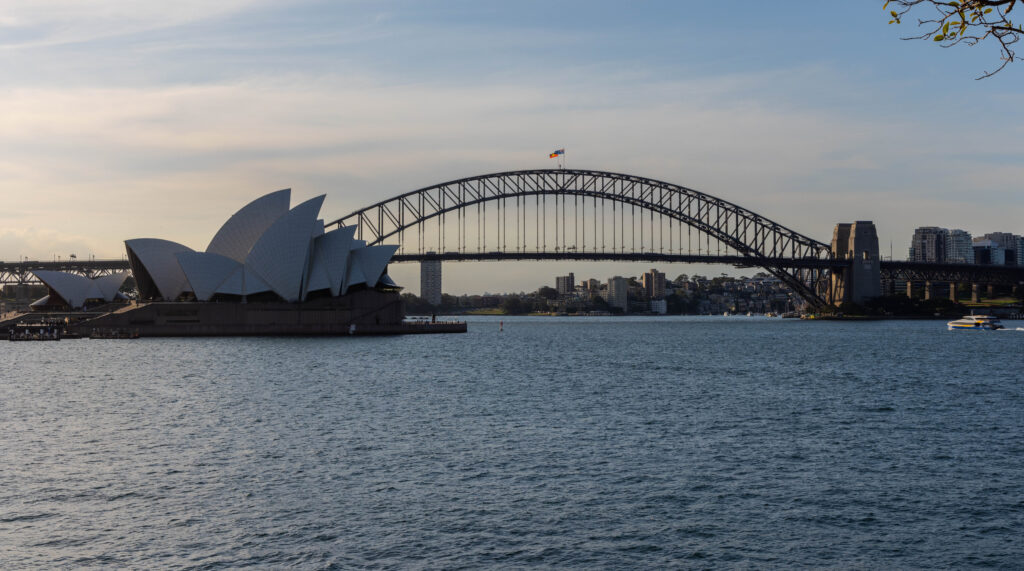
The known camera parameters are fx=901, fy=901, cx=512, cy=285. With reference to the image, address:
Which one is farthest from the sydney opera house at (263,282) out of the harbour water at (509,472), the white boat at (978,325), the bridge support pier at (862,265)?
the bridge support pier at (862,265)

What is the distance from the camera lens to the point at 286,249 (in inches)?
2987

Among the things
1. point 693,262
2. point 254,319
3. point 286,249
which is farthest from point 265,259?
point 693,262

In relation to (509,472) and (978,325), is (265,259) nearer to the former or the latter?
(509,472)

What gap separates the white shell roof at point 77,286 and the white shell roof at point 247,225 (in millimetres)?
22015

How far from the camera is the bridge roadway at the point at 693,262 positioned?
97562mm

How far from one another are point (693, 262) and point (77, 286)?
221 ft

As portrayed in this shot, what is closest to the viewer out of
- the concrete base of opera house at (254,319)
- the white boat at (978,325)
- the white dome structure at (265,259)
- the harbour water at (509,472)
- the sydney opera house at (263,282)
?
the harbour water at (509,472)

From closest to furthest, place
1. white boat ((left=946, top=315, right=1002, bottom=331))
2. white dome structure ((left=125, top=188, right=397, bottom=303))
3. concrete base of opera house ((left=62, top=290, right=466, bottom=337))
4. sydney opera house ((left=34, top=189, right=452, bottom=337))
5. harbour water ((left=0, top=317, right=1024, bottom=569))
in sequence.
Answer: harbour water ((left=0, top=317, right=1024, bottom=569)) < concrete base of opera house ((left=62, top=290, right=466, bottom=337)) < sydney opera house ((left=34, top=189, right=452, bottom=337)) < white dome structure ((left=125, top=188, right=397, bottom=303)) < white boat ((left=946, top=315, right=1002, bottom=331))

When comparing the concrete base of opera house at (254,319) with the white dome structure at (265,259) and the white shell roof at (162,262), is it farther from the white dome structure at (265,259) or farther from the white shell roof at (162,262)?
the white shell roof at (162,262)

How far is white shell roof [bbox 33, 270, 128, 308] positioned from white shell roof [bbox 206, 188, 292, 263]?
22015 mm

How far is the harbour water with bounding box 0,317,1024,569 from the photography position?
12.9 metres

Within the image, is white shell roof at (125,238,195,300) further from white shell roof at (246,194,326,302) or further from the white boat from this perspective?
the white boat

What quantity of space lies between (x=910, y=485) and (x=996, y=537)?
331 centimetres

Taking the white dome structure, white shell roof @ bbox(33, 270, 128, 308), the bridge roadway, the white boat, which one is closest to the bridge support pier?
the bridge roadway
